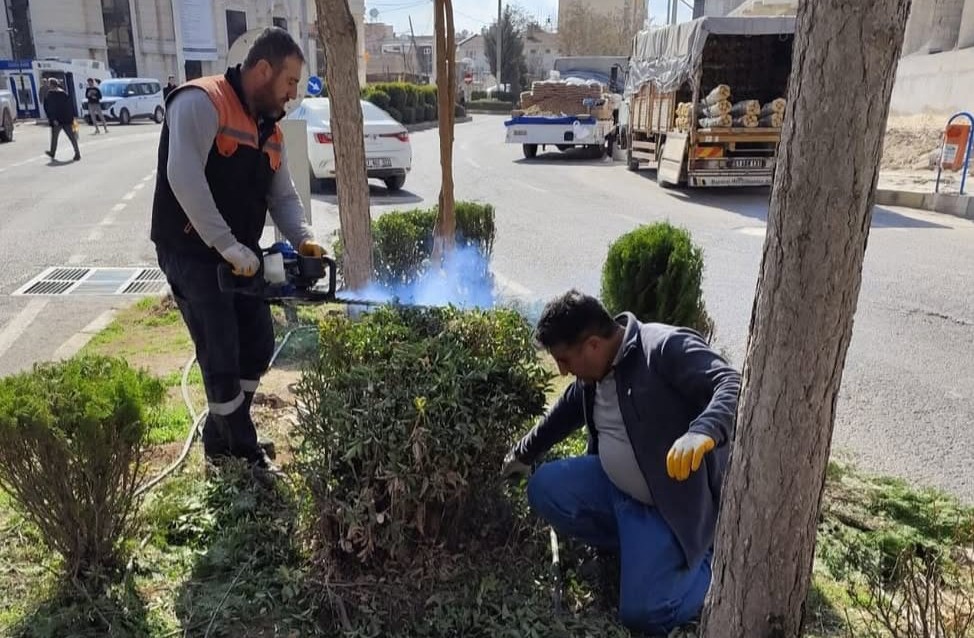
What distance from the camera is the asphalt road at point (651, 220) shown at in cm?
441

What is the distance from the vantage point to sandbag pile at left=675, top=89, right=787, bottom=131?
39.5 feet

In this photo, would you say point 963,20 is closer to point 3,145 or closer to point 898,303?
point 898,303

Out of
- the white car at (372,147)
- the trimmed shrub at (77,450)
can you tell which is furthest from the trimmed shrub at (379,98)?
the trimmed shrub at (77,450)

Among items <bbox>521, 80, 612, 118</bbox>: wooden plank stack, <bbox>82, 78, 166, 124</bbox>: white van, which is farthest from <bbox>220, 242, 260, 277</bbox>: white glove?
<bbox>82, 78, 166, 124</bbox>: white van

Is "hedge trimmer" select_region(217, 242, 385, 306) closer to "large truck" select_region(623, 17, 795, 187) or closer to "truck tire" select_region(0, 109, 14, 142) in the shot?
"large truck" select_region(623, 17, 795, 187)

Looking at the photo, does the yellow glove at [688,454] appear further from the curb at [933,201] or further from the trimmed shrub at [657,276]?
the curb at [933,201]

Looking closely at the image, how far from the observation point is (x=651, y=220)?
413 inches

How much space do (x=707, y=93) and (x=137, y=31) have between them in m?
44.2

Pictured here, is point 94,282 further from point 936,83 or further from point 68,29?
point 68,29

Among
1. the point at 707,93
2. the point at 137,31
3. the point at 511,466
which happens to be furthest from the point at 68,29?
the point at 511,466

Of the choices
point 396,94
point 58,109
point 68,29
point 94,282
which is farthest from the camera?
point 68,29

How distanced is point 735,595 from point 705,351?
87 cm

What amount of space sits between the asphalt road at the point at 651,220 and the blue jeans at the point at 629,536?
120 cm

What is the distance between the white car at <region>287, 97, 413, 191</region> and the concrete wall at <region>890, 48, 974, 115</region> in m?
14.0
